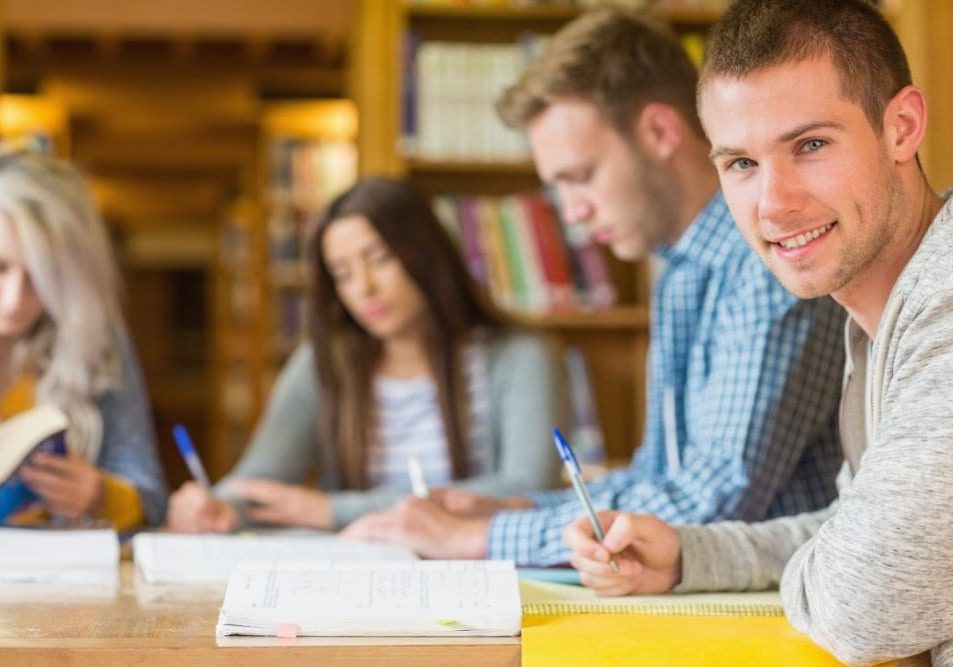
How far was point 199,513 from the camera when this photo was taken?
1.85 m

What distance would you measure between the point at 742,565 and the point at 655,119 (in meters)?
0.78

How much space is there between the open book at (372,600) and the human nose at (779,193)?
428 millimetres

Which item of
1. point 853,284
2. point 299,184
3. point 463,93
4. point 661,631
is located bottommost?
point 661,631

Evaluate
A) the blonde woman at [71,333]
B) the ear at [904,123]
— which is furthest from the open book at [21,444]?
the ear at [904,123]

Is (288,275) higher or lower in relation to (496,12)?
lower

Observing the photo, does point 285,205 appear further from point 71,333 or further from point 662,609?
point 662,609

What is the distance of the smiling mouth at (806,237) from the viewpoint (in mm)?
1093

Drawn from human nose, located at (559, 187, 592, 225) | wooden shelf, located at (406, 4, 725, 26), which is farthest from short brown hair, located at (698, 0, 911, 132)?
wooden shelf, located at (406, 4, 725, 26)

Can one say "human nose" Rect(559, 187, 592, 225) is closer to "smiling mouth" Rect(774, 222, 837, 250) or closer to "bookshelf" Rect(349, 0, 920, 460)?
"smiling mouth" Rect(774, 222, 837, 250)

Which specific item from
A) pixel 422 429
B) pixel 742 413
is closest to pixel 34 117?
pixel 422 429

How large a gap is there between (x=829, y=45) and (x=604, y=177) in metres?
0.76

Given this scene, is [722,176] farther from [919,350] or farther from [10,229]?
[10,229]

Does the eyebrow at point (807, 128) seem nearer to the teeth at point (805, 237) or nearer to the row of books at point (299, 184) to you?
the teeth at point (805, 237)

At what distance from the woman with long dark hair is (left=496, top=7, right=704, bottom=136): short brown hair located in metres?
0.53
